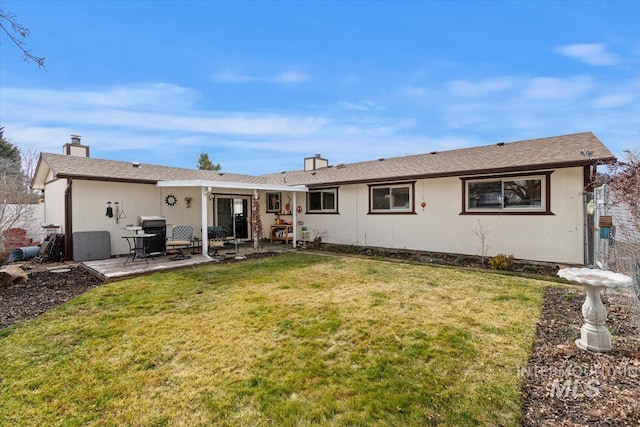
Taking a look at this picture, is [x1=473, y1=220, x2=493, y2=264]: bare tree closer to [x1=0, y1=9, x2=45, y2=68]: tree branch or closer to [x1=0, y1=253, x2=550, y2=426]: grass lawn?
[x1=0, y1=253, x2=550, y2=426]: grass lawn

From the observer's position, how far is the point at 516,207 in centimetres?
802

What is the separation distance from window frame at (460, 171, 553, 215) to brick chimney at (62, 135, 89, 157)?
14.0m

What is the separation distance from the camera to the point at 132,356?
10.6 ft

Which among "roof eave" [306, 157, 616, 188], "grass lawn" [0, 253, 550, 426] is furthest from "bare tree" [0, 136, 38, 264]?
"roof eave" [306, 157, 616, 188]

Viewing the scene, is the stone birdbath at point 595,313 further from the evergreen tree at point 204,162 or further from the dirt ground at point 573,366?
the evergreen tree at point 204,162

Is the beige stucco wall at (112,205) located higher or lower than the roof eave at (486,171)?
lower

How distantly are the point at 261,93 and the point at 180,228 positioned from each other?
7182 mm

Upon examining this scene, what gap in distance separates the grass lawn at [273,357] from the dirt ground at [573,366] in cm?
17

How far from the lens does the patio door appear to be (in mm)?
12688

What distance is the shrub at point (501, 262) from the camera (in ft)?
24.7

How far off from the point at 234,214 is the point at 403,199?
23.3 ft

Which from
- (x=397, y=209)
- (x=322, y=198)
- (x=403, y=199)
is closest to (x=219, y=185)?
(x=322, y=198)

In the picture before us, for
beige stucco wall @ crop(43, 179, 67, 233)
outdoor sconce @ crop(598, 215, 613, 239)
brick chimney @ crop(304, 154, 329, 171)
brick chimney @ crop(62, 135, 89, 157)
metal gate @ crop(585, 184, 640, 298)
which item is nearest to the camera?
metal gate @ crop(585, 184, 640, 298)

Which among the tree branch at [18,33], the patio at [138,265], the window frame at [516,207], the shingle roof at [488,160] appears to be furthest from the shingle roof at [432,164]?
the tree branch at [18,33]
